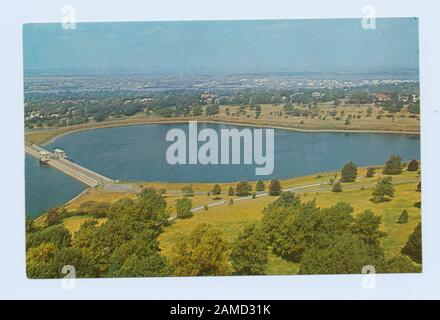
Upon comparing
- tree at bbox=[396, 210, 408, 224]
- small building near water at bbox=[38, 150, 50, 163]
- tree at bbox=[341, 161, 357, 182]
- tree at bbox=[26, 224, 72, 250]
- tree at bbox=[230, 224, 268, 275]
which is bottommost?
tree at bbox=[230, 224, 268, 275]

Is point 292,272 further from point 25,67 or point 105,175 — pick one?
point 25,67

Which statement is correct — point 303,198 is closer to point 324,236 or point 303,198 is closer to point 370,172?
point 324,236

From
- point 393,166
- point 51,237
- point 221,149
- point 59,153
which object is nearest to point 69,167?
point 59,153

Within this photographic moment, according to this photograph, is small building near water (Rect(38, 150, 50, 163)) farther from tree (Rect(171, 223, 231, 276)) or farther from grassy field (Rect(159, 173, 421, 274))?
tree (Rect(171, 223, 231, 276))

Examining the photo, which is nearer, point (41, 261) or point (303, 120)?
point (41, 261)

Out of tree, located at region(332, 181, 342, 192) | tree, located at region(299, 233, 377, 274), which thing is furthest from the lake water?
tree, located at region(299, 233, 377, 274)

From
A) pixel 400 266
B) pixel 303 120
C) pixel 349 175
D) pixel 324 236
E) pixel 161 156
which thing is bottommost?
pixel 400 266

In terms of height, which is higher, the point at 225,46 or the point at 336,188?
the point at 225,46
